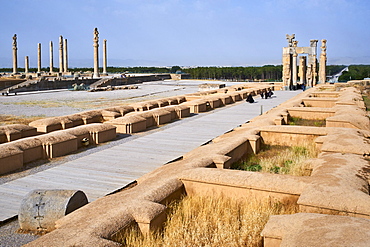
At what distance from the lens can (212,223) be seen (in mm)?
4906

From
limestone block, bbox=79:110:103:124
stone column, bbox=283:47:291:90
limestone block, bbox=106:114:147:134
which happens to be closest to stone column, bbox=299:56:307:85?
stone column, bbox=283:47:291:90

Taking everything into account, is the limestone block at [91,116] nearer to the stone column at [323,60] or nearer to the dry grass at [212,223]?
the dry grass at [212,223]

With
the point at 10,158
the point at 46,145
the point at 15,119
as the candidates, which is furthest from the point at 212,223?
the point at 15,119

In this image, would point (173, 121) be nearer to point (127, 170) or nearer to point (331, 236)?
point (127, 170)

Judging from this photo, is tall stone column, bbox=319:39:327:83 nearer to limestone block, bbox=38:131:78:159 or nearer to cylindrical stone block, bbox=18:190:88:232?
limestone block, bbox=38:131:78:159

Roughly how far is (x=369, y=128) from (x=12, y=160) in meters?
9.30

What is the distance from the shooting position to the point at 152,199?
5.11 metres

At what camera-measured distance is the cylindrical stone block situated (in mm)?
5137

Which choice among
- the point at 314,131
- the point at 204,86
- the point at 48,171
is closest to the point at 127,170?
the point at 48,171

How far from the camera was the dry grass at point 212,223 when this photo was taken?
14.2 ft

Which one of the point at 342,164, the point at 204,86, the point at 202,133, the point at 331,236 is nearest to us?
the point at 331,236

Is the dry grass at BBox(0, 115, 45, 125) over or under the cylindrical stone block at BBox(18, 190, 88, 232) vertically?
over

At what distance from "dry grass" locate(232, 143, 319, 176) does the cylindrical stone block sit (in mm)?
3893

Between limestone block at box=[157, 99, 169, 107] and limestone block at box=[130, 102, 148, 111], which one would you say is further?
limestone block at box=[157, 99, 169, 107]
